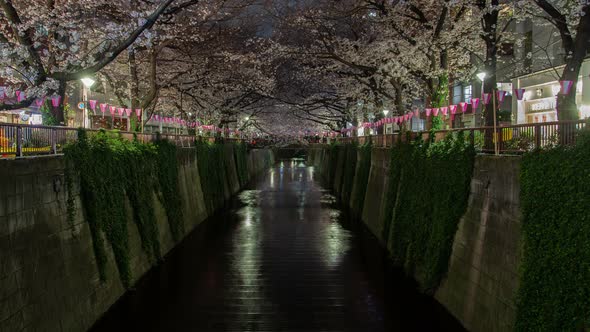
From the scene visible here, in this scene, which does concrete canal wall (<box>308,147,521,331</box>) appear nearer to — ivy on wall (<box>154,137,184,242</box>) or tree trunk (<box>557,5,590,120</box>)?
tree trunk (<box>557,5,590,120</box>)

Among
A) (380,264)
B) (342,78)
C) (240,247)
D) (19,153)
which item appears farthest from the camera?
(342,78)

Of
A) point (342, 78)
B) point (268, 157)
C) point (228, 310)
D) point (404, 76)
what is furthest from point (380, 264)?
point (268, 157)

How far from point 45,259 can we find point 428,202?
10.4 metres

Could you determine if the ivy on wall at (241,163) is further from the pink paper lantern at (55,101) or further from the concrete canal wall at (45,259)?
the concrete canal wall at (45,259)

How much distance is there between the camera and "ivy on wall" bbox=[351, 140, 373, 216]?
29.3m

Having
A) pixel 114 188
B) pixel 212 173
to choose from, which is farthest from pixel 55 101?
pixel 212 173

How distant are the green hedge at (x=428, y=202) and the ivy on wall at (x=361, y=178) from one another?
30.0 ft

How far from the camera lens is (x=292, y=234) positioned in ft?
81.1

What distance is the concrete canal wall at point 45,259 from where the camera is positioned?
8.07m

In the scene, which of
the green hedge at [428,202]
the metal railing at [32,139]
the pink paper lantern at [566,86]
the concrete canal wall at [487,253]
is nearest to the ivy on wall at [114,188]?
the metal railing at [32,139]

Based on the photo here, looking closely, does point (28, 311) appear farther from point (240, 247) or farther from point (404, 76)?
point (404, 76)

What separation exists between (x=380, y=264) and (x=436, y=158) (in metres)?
5.91

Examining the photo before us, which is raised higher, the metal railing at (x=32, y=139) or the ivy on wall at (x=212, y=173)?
the metal railing at (x=32, y=139)

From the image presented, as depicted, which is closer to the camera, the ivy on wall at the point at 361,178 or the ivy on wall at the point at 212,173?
the ivy on wall at the point at 361,178
